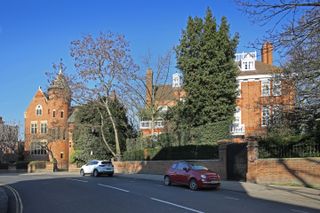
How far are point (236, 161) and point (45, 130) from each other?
192 ft

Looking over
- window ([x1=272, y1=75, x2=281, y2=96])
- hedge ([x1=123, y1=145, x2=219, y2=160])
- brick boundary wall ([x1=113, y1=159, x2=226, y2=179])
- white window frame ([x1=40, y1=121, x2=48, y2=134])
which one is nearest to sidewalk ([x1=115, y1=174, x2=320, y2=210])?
brick boundary wall ([x1=113, y1=159, x2=226, y2=179])

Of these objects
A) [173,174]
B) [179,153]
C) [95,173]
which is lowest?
[95,173]

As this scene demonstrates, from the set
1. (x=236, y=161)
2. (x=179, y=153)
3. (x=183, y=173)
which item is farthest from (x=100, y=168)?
(x=183, y=173)

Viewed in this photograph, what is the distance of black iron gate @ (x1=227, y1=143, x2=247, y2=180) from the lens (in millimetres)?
27344

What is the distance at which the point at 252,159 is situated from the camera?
26078 millimetres

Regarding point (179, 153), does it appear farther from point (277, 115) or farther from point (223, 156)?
point (277, 115)

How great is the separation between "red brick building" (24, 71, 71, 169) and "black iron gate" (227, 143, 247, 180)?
1767 inches

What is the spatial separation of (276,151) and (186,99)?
14.9 meters

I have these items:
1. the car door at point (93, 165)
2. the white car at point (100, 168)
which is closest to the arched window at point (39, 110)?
the car door at point (93, 165)

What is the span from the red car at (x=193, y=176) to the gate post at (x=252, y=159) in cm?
360

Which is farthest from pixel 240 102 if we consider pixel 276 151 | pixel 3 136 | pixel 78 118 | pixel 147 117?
pixel 3 136

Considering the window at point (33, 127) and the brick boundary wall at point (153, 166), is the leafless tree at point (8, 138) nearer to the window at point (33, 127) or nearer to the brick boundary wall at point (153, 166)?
the window at point (33, 127)

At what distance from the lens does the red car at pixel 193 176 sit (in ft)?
73.8

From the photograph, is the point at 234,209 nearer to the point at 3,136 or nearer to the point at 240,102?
the point at 240,102
